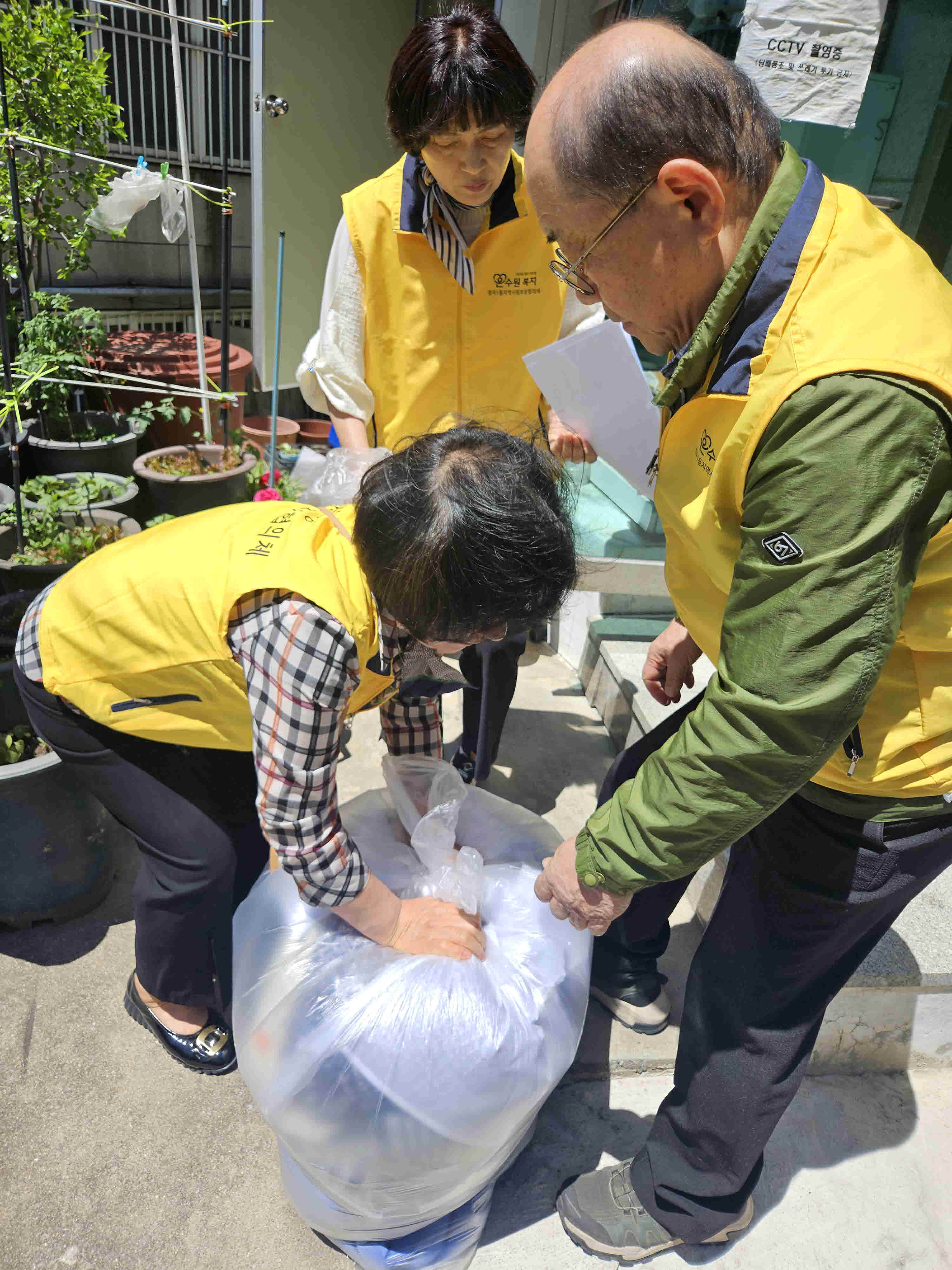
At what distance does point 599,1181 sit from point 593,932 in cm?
62

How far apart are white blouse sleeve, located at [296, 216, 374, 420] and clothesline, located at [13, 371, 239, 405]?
4.18 feet

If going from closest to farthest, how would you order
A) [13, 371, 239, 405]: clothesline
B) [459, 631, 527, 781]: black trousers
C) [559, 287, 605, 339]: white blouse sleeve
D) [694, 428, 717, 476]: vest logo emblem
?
[694, 428, 717, 476]: vest logo emblem
[459, 631, 527, 781]: black trousers
[559, 287, 605, 339]: white blouse sleeve
[13, 371, 239, 405]: clothesline

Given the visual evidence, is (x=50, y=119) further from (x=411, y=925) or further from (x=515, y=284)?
(x=411, y=925)

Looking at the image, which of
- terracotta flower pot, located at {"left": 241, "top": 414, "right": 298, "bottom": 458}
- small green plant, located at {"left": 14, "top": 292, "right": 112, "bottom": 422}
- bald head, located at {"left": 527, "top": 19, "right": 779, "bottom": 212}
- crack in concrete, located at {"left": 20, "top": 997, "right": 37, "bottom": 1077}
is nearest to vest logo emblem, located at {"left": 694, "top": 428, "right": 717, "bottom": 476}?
bald head, located at {"left": 527, "top": 19, "right": 779, "bottom": 212}

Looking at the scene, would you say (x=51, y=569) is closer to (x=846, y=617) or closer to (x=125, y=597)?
(x=125, y=597)

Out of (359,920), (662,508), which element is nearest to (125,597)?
(359,920)

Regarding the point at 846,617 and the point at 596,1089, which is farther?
the point at 596,1089

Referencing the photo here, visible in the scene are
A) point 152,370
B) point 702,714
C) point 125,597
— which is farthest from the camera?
point 152,370

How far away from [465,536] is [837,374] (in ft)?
1.45

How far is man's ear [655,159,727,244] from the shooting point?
33.4 inches

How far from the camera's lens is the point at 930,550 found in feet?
2.91

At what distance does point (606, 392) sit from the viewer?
1591 mm

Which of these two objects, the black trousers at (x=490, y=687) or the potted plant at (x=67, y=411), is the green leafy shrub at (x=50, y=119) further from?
the black trousers at (x=490, y=687)

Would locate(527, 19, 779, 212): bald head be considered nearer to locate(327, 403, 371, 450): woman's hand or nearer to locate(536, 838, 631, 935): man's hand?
locate(536, 838, 631, 935): man's hand
